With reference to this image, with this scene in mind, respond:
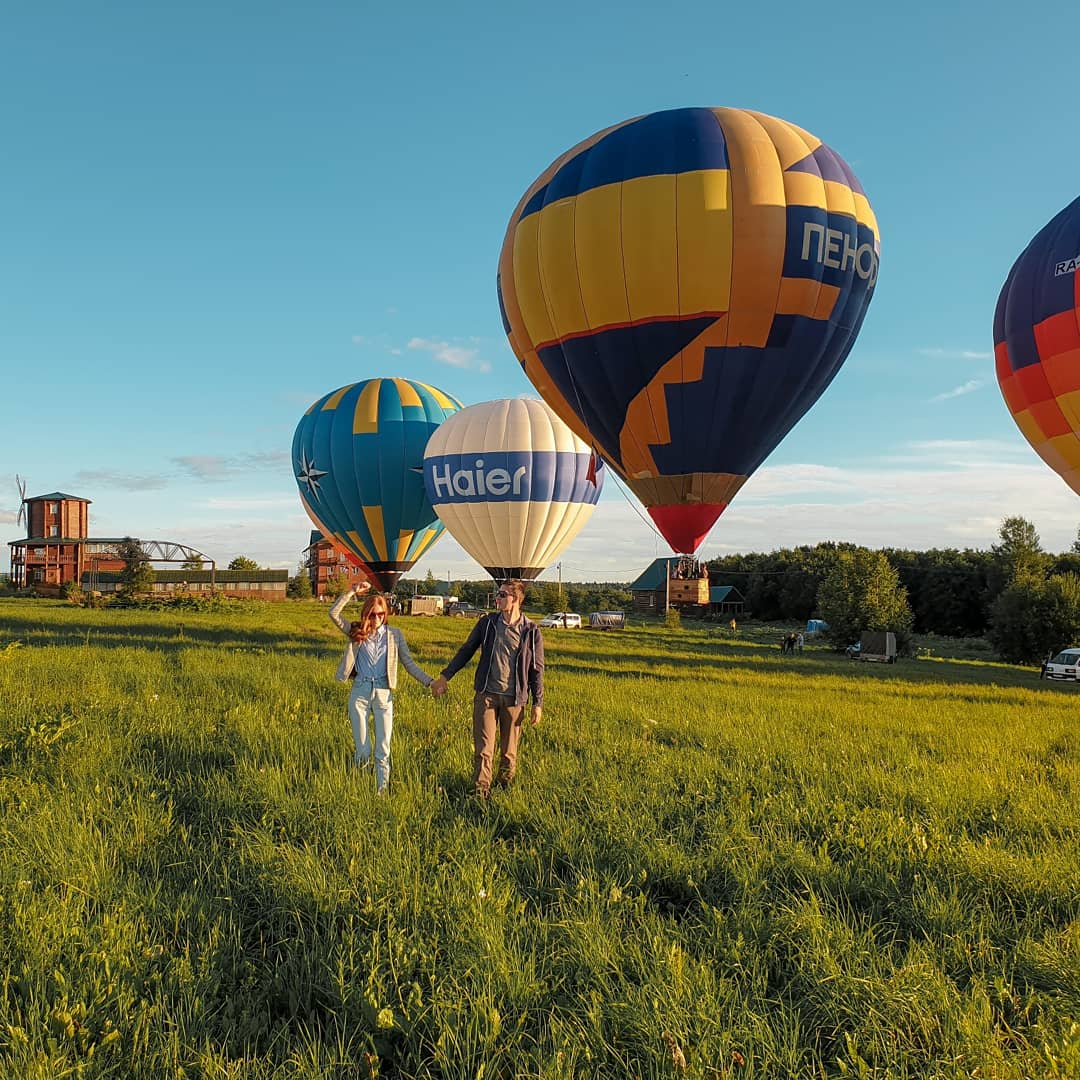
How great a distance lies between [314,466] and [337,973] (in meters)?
22.5

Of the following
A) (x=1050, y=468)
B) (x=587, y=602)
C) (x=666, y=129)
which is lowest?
(x=587, y=602)

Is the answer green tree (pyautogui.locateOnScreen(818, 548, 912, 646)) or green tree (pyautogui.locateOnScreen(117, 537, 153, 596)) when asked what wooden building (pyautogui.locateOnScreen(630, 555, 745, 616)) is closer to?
green tree (pyautogui.locateOnScreen(818, 548, 912, 646))

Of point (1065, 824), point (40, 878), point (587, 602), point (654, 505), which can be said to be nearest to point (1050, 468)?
point (654, 505)

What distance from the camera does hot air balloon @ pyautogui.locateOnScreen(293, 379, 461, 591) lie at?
950 inches

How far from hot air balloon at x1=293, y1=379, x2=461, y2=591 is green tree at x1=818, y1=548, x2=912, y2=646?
25.0m

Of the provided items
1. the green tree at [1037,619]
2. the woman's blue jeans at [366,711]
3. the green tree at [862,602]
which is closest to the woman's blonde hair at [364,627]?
the woman's blue jeans at [366,711]

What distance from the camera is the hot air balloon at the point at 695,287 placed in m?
11.3

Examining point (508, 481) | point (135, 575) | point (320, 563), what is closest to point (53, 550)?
point (320, 563)

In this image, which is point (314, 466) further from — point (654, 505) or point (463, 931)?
point (463, 931)

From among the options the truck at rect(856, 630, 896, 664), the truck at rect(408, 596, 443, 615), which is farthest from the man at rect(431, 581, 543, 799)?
the truck at rect(408, 596, 443, 615)

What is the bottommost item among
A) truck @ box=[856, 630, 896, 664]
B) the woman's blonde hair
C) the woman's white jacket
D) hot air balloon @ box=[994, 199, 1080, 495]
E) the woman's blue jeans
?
truck @ box=[856, 630, 896, 664]

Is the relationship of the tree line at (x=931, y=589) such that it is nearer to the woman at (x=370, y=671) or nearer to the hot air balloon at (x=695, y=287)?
the hot air balloon at (x=695, y=287)

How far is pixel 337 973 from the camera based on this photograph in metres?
3.33

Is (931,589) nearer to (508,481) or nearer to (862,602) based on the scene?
(862,602)
